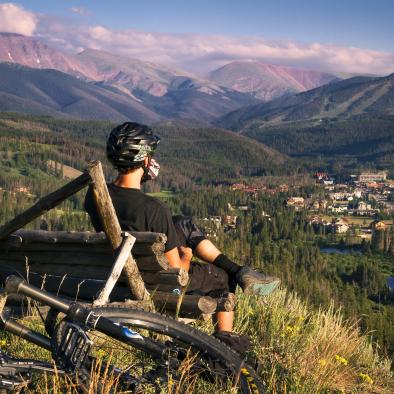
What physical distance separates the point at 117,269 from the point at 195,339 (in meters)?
0.81

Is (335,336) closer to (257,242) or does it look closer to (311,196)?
(257,242)

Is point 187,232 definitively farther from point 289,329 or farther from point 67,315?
point 67,315

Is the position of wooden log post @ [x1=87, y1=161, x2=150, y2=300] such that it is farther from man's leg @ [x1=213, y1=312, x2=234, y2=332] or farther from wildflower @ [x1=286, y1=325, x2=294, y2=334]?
wildflower @ [x1=286, y1=325, x2=294, y2=334]

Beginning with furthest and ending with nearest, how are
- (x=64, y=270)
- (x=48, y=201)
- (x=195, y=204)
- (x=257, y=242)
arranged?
1. (x=195, y=204)
2. (x=257, y=242)
3. (x=64, y=270)
4. (x=48, y=201)

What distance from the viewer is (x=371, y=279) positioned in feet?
299

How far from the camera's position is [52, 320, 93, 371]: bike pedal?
123 inches

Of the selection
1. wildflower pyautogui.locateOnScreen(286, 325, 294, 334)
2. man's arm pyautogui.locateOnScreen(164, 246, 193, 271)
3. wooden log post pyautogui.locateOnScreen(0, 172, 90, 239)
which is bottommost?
wildflower pyautogui.locateOnScreen(286, 325, 294, 334)

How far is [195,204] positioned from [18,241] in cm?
14794

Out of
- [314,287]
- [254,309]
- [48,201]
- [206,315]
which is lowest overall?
[314,287]

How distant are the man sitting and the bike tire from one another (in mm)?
1163

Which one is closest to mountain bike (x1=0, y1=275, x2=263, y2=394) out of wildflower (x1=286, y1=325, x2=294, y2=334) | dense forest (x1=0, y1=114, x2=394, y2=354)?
wildflower (x1=286, y1=325, x2=294, y2=334)

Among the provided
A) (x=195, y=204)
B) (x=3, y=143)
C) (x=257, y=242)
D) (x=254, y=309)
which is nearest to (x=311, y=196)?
(x=195, y=204)

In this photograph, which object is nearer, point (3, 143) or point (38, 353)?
point (38, 353)

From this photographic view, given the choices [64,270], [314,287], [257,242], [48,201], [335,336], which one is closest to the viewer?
[48,201]
